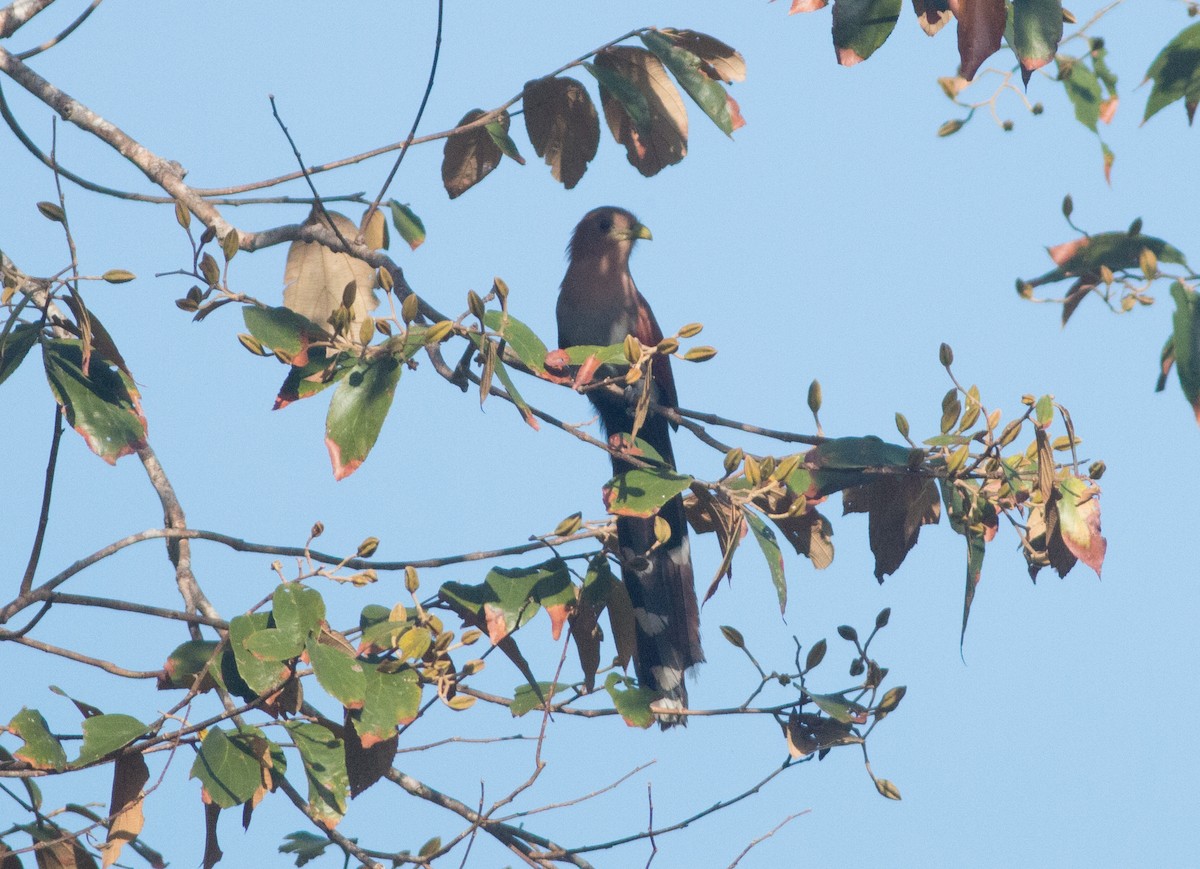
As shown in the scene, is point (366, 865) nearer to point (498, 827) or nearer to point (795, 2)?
point (498, 827)

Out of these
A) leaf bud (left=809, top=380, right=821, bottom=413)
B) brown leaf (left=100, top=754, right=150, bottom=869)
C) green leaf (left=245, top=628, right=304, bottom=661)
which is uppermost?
leaf bud (left=809, top=380, right=821, bottom=413)

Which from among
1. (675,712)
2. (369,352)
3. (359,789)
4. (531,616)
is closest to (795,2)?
(369,352)

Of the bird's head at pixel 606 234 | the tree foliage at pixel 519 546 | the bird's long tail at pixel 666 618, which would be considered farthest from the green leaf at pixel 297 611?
the bird's head at pixel 606 234

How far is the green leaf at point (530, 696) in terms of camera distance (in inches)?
96.3

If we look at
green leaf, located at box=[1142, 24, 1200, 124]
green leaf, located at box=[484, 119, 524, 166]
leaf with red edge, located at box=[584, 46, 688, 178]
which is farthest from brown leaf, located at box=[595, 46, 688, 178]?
green leaf, located at box=[1142, 24, 1200, 124]

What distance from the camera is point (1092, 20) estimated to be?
A: 3.68 m

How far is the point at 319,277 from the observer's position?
325 cm

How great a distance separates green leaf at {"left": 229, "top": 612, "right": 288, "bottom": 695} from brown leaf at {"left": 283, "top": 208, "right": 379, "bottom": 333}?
134 centimetres

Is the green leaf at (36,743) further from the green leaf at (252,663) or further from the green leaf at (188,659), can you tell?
the green leaf at (252,663)

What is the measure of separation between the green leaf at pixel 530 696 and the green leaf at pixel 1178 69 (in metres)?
1.80

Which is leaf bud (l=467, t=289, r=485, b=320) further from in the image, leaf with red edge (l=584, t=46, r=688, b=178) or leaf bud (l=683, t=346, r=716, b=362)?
leaf with red edge (l=584, t=46, r=688, b=178)

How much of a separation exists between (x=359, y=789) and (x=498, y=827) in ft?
1.90

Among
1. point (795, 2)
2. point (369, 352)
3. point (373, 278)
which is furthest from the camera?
point (373, 278)

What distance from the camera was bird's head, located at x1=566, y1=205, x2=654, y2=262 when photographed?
4.84 meters
